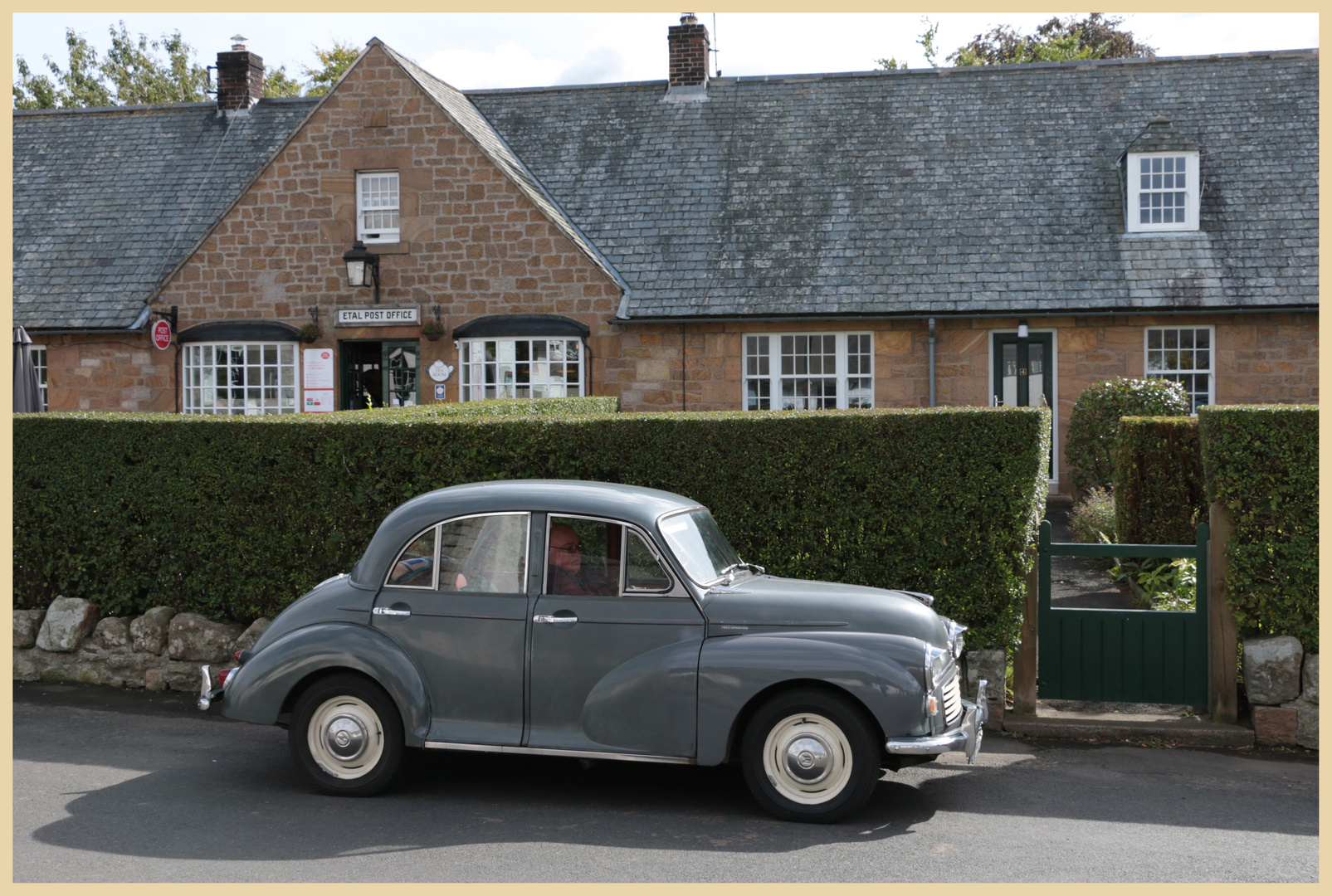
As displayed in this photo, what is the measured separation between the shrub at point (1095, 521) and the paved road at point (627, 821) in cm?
550

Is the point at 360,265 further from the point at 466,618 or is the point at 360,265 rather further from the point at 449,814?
the point at 449,814

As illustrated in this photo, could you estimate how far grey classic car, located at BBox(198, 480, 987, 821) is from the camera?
5.37 metres

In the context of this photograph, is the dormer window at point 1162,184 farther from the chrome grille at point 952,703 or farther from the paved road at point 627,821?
the chrome grille at point 952,703

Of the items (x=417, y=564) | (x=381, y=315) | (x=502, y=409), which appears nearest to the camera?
(x=417, y=564)

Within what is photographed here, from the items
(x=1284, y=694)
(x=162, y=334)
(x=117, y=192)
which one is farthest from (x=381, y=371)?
(x=1284, y=694)

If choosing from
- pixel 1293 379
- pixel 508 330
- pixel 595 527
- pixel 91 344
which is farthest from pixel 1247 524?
pixel 91 344

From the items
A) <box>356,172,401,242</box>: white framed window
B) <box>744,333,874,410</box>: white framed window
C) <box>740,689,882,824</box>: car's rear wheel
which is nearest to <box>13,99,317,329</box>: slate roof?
<box>356,172,401,242</box>: white framed window

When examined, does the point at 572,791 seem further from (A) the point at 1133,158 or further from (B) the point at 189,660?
(A) the point at 1133,158

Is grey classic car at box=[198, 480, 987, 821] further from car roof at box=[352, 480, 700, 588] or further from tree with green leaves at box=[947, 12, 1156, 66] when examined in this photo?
tree with green leaves at box=[947, 12, 1156, 66]

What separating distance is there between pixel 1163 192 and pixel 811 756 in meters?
15.2

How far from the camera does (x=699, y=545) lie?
6.00 meters

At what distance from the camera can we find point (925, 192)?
18453 millimetres

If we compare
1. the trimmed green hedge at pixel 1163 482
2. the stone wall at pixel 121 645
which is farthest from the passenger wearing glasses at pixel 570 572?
the trimmed green hedge at pixel 1163 482

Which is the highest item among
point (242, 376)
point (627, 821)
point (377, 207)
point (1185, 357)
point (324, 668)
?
point (377, 207)
